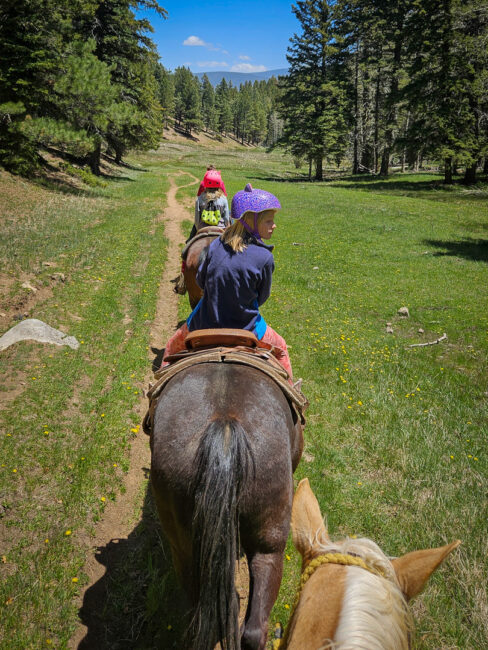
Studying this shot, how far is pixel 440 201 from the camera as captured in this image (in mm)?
24625

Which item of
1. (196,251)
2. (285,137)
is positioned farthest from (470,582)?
(285,137)

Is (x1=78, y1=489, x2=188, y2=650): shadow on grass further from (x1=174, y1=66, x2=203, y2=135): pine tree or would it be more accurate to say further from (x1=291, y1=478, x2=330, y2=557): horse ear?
(x1=174, y1=66, x2=203, y2=135): pine tree

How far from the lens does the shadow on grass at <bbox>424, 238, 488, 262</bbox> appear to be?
14477 mm

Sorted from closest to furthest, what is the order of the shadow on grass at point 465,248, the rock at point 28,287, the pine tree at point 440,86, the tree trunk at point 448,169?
the rock at point 28,287 < the shadow on grass at point 465,248 < the pine tree at point 440,86 < the tree trunk at point 448,169

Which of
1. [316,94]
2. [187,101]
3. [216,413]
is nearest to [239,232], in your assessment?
[216,413]

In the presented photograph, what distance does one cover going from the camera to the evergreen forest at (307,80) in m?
18.7

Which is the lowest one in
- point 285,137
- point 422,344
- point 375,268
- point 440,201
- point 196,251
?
point 422,344

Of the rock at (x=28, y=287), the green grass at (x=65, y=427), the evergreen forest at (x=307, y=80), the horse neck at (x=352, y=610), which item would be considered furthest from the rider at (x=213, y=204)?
the evergreen forest at (x=307, y=80)

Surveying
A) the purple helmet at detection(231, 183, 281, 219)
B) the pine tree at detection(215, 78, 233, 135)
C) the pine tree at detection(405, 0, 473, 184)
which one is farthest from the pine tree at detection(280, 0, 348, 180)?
the pine tree at detection(215, 78, 233, 135)

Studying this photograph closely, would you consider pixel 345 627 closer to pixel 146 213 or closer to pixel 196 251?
pixel 196 251

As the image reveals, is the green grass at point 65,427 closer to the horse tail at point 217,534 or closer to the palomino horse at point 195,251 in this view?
the horse tail at point 217,534

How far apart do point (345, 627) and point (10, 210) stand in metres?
17.8

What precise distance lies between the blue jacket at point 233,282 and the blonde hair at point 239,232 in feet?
0.15

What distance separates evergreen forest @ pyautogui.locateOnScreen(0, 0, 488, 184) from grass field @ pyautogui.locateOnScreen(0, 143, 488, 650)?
9.32m
